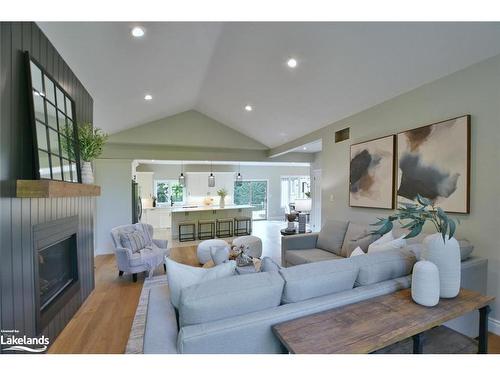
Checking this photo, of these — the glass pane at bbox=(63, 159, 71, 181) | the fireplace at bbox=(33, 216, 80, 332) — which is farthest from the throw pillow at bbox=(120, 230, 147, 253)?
the glass pane at bbox=(63, 159, 71, 181)

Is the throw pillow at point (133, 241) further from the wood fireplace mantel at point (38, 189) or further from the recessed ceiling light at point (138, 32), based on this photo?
the recessed ceiling light at point (138, 32)

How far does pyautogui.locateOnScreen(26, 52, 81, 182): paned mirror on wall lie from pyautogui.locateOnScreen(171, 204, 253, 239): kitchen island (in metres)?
4.06

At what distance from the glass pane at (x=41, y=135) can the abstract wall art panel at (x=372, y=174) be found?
3976 millimetres

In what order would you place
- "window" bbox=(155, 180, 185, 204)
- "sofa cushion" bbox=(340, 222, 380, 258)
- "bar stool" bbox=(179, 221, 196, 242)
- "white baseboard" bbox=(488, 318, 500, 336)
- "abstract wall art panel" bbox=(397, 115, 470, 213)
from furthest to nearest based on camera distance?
"window" bbox=(155, 180, 185, 204), "bar stool" bbox=(179, 221, 196, 242), "sofa cushion" bbox=(340, 222, 380, 258), "abstract wall art panel" bbox=(397, 115, 470, 213), "white baseboard" bbox=(488, 318, 500, 336)

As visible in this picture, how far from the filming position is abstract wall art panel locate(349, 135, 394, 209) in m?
3.37

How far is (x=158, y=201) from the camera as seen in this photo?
9.38m

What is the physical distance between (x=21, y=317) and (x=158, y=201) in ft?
25.6

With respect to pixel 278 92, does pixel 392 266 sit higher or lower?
lower

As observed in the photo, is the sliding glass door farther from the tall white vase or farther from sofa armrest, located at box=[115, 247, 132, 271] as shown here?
the tall white vase

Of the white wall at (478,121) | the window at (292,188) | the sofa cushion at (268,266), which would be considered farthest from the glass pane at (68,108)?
the window at (292,188)

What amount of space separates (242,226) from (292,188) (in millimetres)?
4391

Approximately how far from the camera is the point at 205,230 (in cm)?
705
